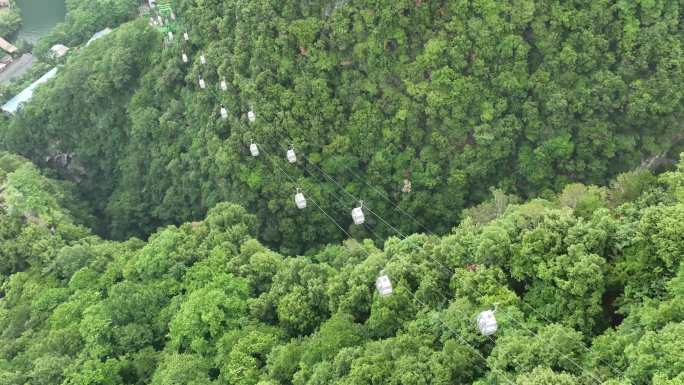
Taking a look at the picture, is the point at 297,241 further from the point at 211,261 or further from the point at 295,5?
the point at 295,5

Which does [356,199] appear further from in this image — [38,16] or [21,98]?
[38,16]

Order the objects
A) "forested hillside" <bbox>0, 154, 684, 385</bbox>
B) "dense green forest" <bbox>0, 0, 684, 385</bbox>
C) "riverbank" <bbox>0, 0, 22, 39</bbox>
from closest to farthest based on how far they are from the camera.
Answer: "forested hillside" <bbox>0, 154, 684, 385</bbox> < "dense green forest" <bbox>0, 0, 684, 385</bbox> < "riverbank" <bbox>0, 0, 22, 39</bbox>

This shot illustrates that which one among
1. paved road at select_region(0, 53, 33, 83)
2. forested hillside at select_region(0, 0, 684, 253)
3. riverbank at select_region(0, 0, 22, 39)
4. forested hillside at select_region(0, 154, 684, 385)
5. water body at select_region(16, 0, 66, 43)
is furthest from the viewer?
water body at select_region(16, 0, 66, 43)

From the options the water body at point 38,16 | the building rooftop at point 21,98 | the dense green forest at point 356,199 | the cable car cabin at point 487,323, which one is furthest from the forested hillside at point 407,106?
the water body at point 38,16

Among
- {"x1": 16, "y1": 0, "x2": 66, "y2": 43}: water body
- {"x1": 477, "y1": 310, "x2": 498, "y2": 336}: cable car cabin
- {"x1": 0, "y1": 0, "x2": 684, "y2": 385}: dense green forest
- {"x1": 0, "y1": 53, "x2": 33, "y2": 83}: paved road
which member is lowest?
{"x1": 0, "y1": 53, "x2": 33, "y2": 83}: paved road

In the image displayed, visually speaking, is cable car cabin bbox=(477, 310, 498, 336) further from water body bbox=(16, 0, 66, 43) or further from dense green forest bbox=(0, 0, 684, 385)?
water body bbox=(16, 0, 66, 43)

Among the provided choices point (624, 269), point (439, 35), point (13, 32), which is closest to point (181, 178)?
point (439, 35)

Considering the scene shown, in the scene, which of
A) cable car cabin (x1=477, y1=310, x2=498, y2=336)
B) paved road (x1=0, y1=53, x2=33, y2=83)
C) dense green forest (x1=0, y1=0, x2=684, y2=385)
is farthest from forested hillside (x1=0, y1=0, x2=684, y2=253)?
paved road (x1=0, y1=53, x2=33, y2=83)

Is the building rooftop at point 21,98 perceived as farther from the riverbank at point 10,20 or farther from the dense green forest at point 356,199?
the riverbank at point 10,20
